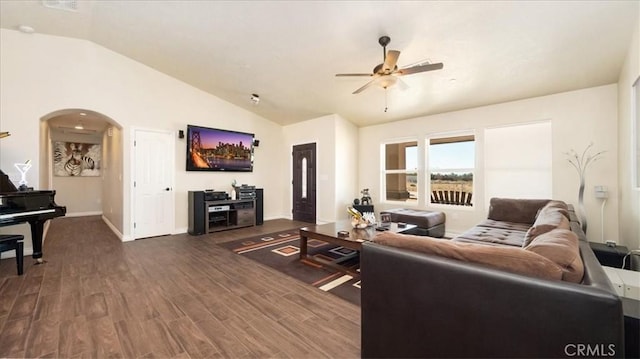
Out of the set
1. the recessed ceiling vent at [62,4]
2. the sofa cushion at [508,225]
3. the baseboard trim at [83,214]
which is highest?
the recessed ceiling vent at [62,4]

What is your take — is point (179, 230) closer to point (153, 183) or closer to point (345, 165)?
point (153, 183)

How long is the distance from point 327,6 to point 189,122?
3.93m

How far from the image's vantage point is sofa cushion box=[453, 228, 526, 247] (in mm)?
2990

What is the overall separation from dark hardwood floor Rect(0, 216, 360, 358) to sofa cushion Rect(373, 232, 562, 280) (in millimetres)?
875

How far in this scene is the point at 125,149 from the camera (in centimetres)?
484

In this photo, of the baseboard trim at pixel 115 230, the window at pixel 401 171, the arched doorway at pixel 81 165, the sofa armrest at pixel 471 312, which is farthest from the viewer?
the arched doorway at pixel 81 165

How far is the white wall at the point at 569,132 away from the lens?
153 inches

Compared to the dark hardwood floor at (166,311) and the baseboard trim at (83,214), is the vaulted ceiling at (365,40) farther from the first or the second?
the baseboard trim at (83,214)

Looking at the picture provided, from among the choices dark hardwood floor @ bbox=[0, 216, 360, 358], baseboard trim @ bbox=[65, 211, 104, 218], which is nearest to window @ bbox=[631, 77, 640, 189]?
dark hardwood floor @ bbox=[0, 216, 360, 358]

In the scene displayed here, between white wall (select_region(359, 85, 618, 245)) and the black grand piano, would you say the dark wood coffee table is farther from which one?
the black grand piano

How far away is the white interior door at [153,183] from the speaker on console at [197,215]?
0.40 meters

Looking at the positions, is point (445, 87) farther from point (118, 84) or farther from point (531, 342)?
point (118, 84)

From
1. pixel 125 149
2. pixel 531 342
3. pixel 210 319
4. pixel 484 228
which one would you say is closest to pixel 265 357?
pixel 210 319

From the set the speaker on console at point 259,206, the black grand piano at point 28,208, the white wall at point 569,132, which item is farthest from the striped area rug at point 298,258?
the white wall at point 569,132
